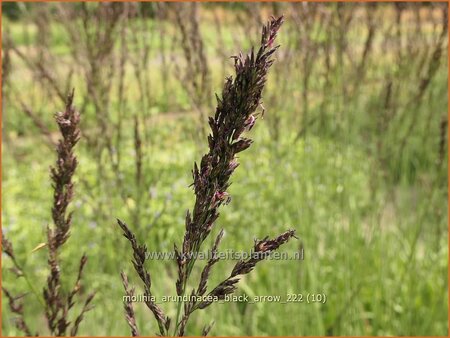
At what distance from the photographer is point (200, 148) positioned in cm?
166

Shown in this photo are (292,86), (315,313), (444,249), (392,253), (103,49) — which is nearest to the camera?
(103,49)

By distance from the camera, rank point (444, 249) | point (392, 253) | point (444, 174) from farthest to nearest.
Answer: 1. point (444, 249)
2. point (392, 253)
3. point (444, 174)

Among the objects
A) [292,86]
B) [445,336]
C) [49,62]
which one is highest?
[49,62]

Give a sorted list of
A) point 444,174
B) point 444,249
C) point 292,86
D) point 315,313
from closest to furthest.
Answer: point 315,313 → point 444,174 → point 292,86 → point 444,249

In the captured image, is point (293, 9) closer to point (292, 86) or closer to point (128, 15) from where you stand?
point (292, 86)

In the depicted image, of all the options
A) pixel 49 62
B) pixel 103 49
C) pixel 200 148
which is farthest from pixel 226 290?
pixel 49 62

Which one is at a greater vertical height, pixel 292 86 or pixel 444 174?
pixel 292 86

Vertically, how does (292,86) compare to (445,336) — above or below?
above

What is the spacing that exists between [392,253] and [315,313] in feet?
2.77

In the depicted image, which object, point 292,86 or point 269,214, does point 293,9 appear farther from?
point 269,214

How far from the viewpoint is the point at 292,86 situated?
8.00ft

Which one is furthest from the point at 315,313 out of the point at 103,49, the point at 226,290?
the point at 226,290

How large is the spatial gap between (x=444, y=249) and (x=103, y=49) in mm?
2073

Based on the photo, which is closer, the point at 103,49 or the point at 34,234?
the point at 103,49
